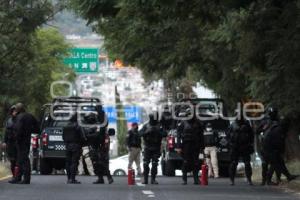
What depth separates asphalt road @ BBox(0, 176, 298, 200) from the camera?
1750 centimetres

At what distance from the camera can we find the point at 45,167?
29.9 m

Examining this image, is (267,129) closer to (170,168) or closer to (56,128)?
(170,168)

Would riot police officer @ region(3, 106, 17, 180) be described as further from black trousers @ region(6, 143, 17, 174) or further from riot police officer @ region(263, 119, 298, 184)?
riot police officer @ region(263, 119, 298, 184)

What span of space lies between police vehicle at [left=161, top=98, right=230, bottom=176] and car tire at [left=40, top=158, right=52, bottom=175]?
378 cm

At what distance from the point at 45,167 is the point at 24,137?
8.80 metres

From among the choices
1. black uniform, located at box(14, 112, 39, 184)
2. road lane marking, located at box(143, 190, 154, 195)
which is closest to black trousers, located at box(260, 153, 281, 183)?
road lane marking, located at box(143, 190, 154, 195)

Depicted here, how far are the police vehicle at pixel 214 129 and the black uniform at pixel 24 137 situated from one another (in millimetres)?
8410

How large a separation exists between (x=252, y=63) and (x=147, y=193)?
5.65 m

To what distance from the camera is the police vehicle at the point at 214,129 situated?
1162 inches

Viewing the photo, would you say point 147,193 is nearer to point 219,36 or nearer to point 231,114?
point 219,36

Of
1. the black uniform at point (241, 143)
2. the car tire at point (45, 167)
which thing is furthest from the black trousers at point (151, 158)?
the car tire at point (45, 167)

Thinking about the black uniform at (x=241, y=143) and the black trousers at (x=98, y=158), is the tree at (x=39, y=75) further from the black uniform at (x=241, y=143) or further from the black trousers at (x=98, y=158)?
the black uniform at (x=241, y=143)

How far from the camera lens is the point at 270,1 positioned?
798 inches

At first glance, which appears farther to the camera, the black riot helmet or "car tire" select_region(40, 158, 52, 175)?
"car tire" select_region(40, 158, 52, 175)
